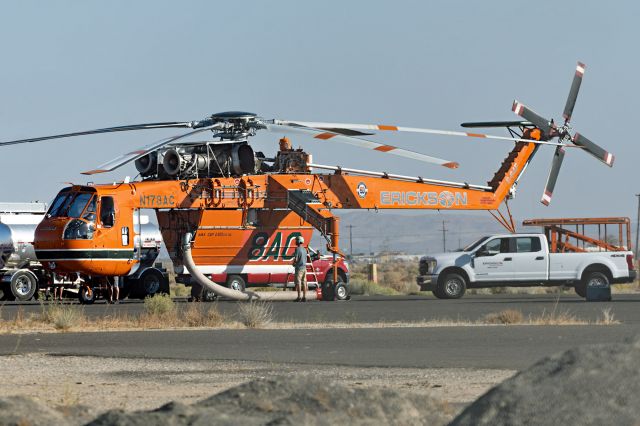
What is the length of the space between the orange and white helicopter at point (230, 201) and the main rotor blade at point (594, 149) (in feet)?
1.96

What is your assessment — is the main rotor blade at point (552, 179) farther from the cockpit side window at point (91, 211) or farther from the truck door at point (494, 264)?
the cockpit side window at point (91, 211)

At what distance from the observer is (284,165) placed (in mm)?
38250

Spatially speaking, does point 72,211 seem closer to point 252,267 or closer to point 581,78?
point 252,267

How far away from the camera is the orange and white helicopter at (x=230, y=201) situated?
114ft

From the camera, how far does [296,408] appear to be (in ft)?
24.3

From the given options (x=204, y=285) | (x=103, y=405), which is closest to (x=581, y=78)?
(x=204, y=285)

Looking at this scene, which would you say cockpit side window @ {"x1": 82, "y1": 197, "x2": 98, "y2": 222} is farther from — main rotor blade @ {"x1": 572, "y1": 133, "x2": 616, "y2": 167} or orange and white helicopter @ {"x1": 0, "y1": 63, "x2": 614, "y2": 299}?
main rotor blade @ {"x1": 572, "y1": 133, "x2": 616, "y2": 167}

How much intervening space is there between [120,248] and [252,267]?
4.26m

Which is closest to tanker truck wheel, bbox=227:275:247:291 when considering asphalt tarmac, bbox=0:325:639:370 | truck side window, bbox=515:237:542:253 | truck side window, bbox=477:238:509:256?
truck side window, bbox=477:238:509:256

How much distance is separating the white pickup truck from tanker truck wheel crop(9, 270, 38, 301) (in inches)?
475

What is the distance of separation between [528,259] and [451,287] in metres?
2.50

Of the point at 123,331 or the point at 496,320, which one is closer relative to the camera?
the point at 123,331

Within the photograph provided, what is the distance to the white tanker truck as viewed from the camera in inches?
1499

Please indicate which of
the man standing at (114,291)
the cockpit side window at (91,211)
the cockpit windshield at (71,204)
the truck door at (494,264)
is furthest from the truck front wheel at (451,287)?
the cockpit windshield at (71,204)
